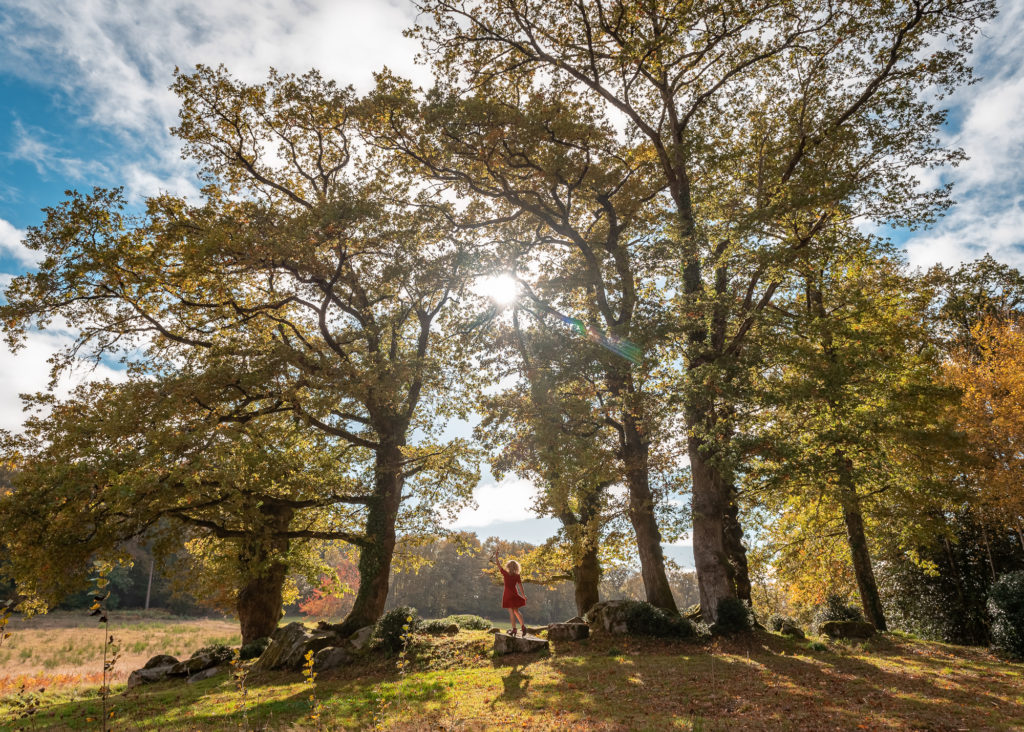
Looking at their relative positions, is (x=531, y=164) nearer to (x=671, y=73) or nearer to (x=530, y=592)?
(x=671, y=73)

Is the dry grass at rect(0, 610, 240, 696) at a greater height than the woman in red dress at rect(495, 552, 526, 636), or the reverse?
the woman in red dress at rect(495, 552, 526, 636)

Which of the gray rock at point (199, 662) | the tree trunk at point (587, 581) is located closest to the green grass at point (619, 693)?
the gray rock at point (199, 662)

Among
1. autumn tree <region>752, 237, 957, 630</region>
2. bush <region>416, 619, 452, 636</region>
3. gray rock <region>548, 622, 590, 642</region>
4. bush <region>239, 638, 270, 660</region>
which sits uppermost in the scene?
autumn tree <region>752, 237, 957, 630</region>

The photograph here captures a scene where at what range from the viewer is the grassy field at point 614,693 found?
705 cm

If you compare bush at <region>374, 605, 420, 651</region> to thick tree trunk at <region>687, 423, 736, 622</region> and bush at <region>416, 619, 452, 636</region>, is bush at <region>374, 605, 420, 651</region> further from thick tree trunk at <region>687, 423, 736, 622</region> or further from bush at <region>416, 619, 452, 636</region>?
thick tree trunk at <region>687, 423, 736, 622</region>

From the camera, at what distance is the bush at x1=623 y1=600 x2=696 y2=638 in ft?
45.4

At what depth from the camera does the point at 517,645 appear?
13.2 meters

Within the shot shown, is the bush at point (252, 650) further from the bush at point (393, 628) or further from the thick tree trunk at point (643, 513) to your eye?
the thick tree trunk at point (643, 513)

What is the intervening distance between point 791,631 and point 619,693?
33.8 ft

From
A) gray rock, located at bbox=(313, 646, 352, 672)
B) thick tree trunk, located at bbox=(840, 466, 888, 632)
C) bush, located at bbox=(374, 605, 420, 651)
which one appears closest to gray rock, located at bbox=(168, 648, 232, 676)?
gray rock, located at bbox=(313, 646, 352, 672)

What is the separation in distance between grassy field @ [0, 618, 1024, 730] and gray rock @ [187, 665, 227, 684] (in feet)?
2.32

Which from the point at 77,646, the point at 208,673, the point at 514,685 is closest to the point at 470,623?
the point at 208,673

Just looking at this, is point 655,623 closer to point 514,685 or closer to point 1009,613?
point 514,685

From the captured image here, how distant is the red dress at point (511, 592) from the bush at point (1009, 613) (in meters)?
13.8
